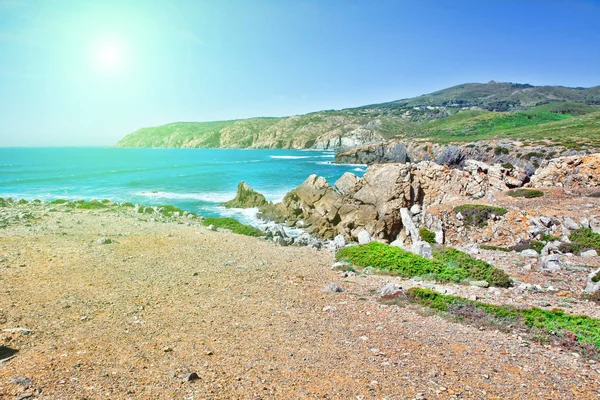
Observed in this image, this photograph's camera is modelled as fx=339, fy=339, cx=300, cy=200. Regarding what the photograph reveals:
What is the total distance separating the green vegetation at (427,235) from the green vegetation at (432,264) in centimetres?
474

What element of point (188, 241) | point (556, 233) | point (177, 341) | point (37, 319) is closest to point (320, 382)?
point (177, 341)

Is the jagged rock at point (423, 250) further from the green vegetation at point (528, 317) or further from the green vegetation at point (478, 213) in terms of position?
the green vegetation at point (478, 213)

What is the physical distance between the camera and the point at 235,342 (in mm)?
6828

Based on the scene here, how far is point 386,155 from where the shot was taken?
85375 millimetres

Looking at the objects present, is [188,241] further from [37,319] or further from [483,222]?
[483,222]

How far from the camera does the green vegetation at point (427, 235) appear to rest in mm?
18578

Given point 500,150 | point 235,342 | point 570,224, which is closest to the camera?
point 235,342

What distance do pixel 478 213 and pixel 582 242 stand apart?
15.8 feet

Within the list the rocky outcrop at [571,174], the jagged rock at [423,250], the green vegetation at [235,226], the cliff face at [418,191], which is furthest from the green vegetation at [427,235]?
the rocky outcrop at [571,174]

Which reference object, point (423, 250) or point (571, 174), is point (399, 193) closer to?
point (423, 250)

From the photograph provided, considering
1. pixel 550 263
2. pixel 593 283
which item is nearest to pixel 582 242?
pixel 550 263

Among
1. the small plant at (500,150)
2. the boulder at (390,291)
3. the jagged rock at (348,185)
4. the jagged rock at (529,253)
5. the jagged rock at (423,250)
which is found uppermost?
the small plant at (500,150)

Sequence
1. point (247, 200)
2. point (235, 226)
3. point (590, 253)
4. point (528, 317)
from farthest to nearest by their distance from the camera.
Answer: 1. point (247, 200)
2. point (235, 226)
3. point (590, 253)
4. point (528, 317)

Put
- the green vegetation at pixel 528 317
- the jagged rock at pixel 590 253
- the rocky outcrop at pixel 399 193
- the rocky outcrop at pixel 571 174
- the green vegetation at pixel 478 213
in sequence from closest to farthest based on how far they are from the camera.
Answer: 1. the green vegetation at pixel 528 317
2. the jagged rock at pixel 590 253
3. the green vegetation at pixel 478 213
4. the rocky outcrop at pixel 571 174
5. the rocky outcrop at pixel 399 193
